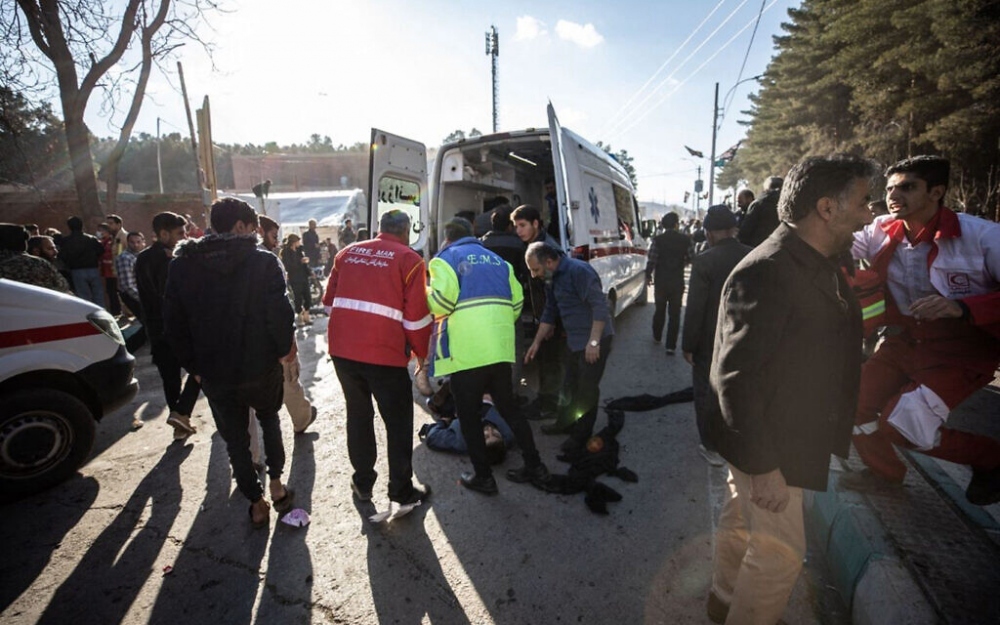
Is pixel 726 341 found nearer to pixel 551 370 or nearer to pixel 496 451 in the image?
pixel 496 451

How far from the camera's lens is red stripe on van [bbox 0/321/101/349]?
3.11 meters

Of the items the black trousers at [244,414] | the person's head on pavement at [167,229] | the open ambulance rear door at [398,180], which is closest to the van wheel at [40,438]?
the person's head on pavement at [167,229]

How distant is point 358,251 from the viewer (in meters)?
2.67

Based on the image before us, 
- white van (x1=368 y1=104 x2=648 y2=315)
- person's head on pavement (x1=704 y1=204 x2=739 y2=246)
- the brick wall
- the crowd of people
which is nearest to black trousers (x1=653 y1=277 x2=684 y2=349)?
white van (x1=368 y1=104 x2=648 y2=315)

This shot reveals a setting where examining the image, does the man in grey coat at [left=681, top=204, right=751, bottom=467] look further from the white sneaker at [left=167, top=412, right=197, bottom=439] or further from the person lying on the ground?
the white sneaker at [left=167, top=412, right=197, bottom=439]

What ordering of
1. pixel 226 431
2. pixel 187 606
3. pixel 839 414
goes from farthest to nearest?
1. pixel 226 431
2. pixel 187 606
3. pixel 839 414

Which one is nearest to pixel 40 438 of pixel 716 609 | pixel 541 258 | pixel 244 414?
Answer: pixel 244 414

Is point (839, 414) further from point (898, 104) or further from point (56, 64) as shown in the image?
point (898, 104)

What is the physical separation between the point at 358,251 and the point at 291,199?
960 inches

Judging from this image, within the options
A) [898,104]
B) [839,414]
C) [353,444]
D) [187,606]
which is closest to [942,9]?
[898,104]

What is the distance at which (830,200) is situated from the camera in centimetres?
152

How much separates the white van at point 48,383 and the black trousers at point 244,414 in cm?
153

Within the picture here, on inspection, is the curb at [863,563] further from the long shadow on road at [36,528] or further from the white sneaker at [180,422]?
the white sneaker at [180,422]

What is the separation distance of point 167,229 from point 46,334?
3.63 feet
